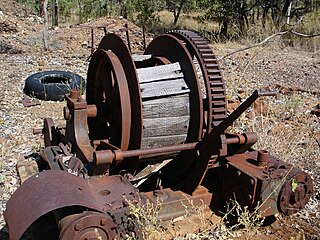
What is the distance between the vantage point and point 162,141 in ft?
11.7

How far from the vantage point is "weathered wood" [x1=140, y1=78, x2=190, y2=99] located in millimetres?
3447

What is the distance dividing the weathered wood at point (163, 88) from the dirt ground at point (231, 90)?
4.65 ft

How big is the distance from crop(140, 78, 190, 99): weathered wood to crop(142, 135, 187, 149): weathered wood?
0.38 metres

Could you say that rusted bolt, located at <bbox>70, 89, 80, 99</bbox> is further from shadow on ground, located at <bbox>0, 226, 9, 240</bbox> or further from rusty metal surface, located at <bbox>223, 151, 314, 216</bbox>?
rusty metal surface, located at <bbox>223, 151, 314, 216</bbox>

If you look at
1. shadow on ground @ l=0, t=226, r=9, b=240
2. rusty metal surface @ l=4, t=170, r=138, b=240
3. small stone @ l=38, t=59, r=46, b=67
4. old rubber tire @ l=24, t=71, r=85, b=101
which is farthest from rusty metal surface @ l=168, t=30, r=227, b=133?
small stone @ l=38, t=59, r=46, b=67

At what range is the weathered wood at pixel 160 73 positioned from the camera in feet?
11.6

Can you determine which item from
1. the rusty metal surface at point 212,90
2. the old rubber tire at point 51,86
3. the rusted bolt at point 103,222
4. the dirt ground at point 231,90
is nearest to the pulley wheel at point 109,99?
the rusty metal surface at point 212,90

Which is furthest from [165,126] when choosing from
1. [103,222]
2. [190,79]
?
[103,222]

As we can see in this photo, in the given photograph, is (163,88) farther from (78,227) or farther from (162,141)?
(78,227)

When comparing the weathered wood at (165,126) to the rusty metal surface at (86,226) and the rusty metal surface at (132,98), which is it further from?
the rusty metal surface at (86,226)

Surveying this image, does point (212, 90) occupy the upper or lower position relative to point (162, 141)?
upper

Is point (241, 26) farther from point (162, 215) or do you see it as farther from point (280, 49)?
point (162, 215)

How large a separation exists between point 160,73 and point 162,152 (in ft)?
2.55

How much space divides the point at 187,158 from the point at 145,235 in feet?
3.02
